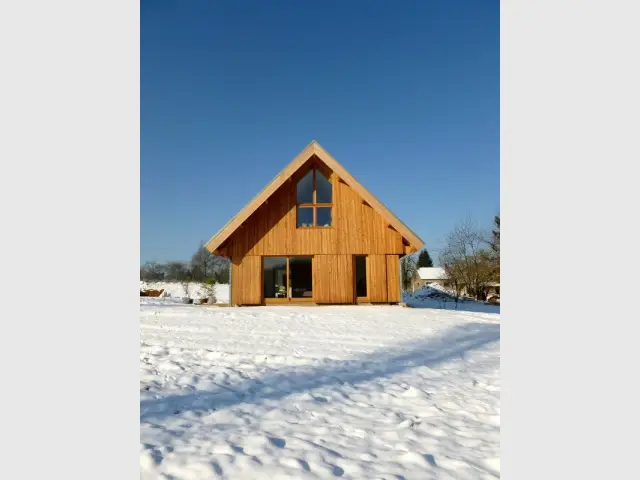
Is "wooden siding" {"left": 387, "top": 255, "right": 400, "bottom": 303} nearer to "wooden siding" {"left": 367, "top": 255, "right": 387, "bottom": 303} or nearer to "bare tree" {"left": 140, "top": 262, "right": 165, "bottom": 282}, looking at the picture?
"wooden siding" {"left": 367, "top": 255, "right": 387, "bottom": 303}

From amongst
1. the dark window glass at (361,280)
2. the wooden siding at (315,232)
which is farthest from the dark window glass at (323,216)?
the dark window glass at (361,280)

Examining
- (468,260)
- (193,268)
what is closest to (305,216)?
(468,260)

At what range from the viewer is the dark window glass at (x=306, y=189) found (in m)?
11.8

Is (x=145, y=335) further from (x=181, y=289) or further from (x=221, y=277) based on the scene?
(x=221, y=277)

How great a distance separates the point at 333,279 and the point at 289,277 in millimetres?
1506

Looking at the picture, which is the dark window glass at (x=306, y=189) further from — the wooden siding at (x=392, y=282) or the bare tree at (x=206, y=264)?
the bare tree at (x=206, y=264)

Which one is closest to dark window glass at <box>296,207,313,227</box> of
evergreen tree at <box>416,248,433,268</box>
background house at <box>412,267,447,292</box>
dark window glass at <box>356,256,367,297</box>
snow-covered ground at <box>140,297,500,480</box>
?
dark window glass at <box>356,256,367,297</box>

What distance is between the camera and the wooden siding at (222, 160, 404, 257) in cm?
1149

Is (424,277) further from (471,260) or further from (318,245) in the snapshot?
(318,245)

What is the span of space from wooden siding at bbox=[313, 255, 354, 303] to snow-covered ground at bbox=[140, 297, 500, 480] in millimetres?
4544
